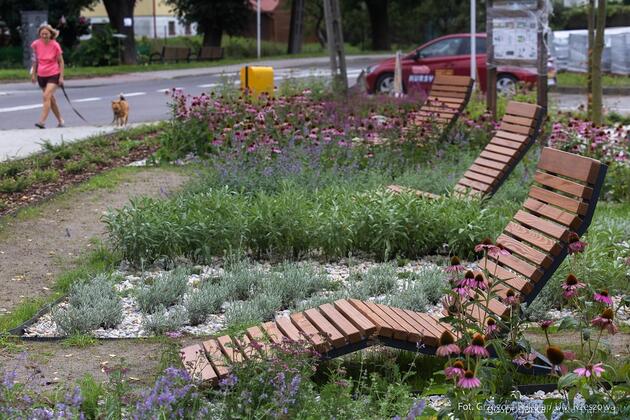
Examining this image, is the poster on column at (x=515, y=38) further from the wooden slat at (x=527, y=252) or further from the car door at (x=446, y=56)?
the wooden slat at (x=527, y=252)

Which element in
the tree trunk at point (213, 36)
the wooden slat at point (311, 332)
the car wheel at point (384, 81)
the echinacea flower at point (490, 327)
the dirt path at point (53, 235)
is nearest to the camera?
the echinacea flower at point (490, 327)

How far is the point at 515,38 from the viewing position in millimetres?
14516

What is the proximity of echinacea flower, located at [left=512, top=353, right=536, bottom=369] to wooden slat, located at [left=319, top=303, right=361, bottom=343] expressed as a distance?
0.79 meters

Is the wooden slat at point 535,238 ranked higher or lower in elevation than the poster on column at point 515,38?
lower

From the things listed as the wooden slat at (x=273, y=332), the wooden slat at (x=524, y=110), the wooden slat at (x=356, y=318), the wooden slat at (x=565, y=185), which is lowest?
the wooden slat at (x=273, y=332)

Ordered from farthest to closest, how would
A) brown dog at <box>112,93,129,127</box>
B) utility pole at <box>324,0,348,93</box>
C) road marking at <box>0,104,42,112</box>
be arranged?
road marking at <box>0,104,42,112</box>, utility pole at <box>324,0,348,93</box>, brown dog at <box>112,93,129,127</box>

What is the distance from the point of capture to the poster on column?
14328 millimetres

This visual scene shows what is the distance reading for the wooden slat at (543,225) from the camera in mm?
5407

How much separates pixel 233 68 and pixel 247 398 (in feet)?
120

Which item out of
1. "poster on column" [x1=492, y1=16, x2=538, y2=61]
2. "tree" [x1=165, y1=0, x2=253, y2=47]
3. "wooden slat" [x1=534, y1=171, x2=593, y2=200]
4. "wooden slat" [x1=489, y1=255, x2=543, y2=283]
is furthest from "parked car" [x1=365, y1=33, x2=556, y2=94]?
"tree" [x1=165, y1=0, x2=253, y2=47]

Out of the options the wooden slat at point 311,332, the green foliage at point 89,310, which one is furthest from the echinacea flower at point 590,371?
the green foliage at point 89,310

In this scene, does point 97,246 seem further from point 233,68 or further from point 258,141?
point 233,68

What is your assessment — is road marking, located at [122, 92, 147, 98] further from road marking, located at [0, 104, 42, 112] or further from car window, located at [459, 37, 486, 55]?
car window, located at [459, 37, 486, 55]

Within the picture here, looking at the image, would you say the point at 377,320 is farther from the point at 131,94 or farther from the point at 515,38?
the point at 131,94
